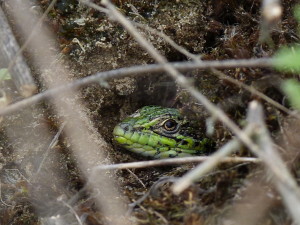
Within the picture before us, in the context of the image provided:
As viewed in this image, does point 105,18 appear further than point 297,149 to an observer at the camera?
Yes

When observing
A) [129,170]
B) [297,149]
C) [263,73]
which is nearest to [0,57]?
[129,170]

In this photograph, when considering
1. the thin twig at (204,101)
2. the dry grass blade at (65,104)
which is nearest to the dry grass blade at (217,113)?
the thin twig at (204,101)

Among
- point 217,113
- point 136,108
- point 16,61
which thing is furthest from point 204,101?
point 136,108

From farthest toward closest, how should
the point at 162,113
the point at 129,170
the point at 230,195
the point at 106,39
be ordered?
the point at 162,113 < the point at 106,39 < the point at 129,170 < the point at 230,195

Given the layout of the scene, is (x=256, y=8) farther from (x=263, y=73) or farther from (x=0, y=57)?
(x=0, y=57)

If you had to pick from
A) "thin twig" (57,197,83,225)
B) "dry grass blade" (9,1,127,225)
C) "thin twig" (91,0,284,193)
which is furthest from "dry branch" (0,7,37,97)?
"thin twig" (91,0,284,193)
